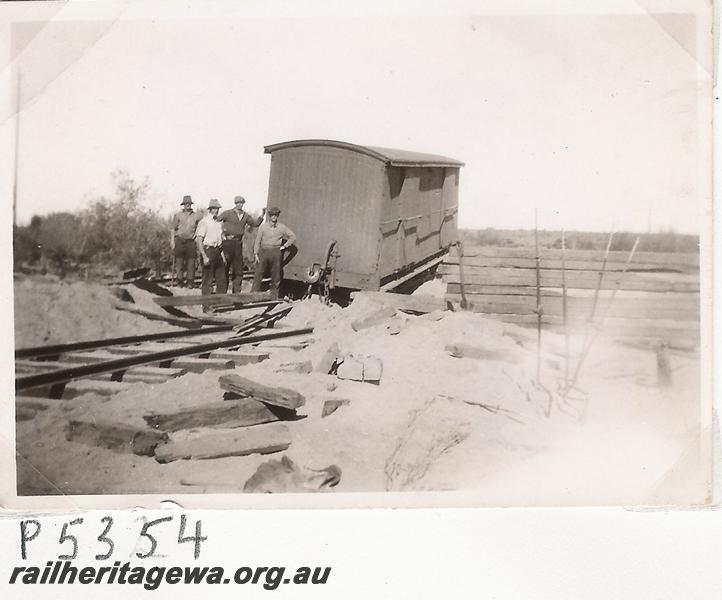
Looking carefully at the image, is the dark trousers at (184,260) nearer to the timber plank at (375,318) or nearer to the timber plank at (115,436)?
the timber plank at (115,436)

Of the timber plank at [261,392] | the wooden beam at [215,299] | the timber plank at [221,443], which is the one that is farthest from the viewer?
the wooden beam at [215,299]

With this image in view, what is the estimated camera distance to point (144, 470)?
3.05m

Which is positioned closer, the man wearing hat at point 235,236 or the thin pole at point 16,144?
the thin pole at point 16,144

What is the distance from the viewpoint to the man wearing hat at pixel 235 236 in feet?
11.3

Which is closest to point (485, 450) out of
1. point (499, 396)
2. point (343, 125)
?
point (499, 396)

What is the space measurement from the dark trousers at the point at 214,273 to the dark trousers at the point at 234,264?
0.13 feet

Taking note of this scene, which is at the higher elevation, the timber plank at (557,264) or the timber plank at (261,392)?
the timber plank at (557,264)

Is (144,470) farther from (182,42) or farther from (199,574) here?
(182,42)

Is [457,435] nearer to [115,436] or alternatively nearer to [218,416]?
[218,416]

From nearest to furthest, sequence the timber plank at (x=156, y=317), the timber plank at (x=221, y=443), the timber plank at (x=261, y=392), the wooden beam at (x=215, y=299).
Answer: the timber plank at (x=221, y=443)
the timber plank at (x=261, y=392)
the timber plank at (x=156, y=317)
the wooden beam at (x=215, y=299)

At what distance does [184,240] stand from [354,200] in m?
1.19

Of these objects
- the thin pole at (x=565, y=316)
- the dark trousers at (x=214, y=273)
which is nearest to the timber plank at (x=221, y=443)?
the dark trousers at (x=214, y=273)

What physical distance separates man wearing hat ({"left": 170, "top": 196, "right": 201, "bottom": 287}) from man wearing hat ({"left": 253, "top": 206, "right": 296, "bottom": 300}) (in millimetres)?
420

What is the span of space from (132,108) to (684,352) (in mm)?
3674
